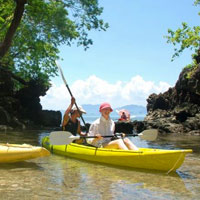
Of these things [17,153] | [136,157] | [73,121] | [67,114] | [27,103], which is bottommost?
[17,153]

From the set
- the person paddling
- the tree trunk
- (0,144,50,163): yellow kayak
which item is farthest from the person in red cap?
the tree trunk

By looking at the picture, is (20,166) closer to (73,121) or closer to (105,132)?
(105,132)

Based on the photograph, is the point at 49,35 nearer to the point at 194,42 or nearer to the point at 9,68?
the point at 9,68

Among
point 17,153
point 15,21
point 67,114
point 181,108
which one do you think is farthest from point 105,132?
point 181,108

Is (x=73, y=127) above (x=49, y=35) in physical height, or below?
below

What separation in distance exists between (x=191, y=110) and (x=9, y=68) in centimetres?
1521

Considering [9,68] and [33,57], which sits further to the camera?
[9,68]

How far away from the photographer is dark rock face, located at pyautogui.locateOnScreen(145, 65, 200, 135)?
2419 centimetres

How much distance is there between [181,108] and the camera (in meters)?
28.3

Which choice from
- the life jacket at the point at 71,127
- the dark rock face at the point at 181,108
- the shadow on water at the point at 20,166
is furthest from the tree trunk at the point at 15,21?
the dark rock face at the point at 181,108

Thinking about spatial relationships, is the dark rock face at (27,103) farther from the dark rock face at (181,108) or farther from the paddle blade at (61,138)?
the paddle blade at (61,138)

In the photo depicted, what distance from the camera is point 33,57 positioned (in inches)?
862

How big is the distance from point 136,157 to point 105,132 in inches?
47.6

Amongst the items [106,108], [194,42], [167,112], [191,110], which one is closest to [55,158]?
[106,108]
